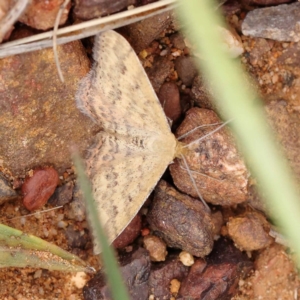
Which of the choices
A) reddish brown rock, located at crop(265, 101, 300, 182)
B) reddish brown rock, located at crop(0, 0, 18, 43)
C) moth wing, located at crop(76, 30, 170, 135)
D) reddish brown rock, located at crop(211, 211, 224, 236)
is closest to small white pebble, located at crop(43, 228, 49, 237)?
moth wing, located at crop(76, 30, 170, 135)

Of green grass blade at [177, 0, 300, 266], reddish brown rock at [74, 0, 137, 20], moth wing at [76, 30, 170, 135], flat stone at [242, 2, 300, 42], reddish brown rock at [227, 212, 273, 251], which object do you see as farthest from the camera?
reddish brown rock at [227, 212, 273, 251]

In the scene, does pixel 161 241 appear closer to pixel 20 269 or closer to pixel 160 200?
pixel 160 200

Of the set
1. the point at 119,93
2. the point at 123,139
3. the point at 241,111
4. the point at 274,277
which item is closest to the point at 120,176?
the point at 123,139

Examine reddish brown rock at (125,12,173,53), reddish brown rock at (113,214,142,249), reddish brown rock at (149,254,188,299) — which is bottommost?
reddish brown rock at (149,254,188,299)

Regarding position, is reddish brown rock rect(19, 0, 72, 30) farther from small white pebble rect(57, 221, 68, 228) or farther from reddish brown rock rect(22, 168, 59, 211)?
small white pebble rect(57, 221, 68, 228)

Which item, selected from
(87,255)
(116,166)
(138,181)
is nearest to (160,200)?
(138,181)

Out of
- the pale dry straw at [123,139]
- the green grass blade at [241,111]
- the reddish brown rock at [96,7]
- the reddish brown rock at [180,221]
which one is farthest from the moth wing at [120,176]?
the green grass blade at [241,111]

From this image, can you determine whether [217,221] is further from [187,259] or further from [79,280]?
[79,280]
